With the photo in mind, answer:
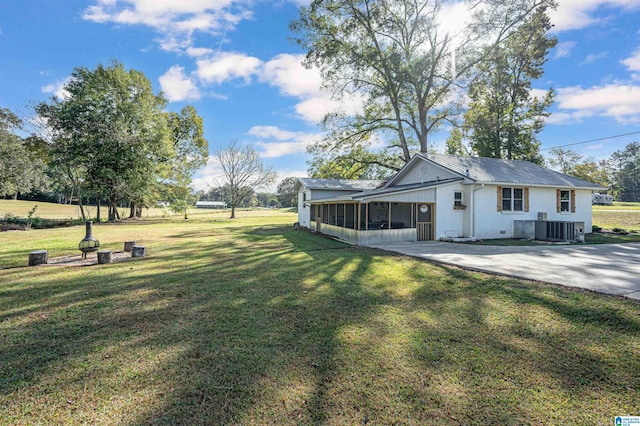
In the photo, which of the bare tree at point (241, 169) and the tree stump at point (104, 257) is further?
the bare tree at point (241, 169)

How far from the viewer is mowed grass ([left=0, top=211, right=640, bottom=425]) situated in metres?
2.39

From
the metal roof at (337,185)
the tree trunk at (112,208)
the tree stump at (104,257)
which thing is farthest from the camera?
the tree trunk at (112,208)

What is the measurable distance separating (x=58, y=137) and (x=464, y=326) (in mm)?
29889

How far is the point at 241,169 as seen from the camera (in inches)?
1549

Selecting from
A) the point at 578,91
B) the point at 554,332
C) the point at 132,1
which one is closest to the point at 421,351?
the point at 554,332

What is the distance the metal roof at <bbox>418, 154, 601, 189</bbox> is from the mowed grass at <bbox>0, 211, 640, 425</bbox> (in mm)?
9857

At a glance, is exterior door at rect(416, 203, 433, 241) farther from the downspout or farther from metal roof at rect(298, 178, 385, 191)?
metal roof at rect(298, 178, 385, 191)

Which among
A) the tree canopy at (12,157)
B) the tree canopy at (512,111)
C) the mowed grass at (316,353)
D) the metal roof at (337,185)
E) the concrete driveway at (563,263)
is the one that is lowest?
the mowed grass at (316,353)

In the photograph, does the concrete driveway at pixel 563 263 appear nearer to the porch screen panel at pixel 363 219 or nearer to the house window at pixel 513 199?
the porch screen panel at pixel 363 219

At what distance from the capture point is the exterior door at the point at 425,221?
44.3ft

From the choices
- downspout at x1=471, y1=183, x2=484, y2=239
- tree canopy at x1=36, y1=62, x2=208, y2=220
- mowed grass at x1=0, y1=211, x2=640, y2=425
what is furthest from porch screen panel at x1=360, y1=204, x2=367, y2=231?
tree canopy at x1=36, y1=62, x2=208, y2=220

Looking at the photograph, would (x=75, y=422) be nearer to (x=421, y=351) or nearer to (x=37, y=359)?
(x=37, y=359)

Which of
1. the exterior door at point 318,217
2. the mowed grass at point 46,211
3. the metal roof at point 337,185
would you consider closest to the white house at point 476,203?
the exterior door at point 318,217

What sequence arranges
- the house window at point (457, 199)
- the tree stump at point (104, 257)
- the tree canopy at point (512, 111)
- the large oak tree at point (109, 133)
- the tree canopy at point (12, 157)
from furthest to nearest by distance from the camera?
the tree canopy at point (512, 111) < the tree canopy at point (12, 157) < the large oak tree at point (109, 133) < the house window at point (457, 199) < the tree stump at point (104, 257)
